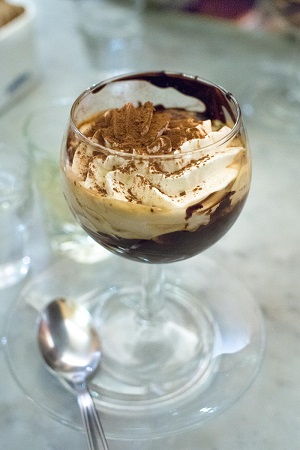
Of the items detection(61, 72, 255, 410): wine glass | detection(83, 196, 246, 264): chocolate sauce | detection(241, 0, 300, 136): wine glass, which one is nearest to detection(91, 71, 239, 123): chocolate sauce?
detection(61, 72, 255, 410): wine glass

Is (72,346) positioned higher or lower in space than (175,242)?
lower

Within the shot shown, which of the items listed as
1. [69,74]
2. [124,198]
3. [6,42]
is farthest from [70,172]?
[69,74]

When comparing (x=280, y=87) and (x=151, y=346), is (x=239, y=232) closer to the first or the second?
(x=151, y=346)

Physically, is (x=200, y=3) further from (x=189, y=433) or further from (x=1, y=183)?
(x=189, y=433)

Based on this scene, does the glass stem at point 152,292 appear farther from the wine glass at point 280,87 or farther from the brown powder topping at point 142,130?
the wine glass at point 280,87

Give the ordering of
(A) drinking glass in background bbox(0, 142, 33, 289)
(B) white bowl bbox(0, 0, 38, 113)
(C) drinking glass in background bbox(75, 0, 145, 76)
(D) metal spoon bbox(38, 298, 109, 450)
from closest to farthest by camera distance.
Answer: (D) metal spoon bbox(38, 298, 109, 450) → (A) drinking glass in background bbox(0, 142, 33, 289) → (B) white bowl bbox(0, 0, 38, 113) → (C) drinking glass in background bbox(75, 0, 145, 76)

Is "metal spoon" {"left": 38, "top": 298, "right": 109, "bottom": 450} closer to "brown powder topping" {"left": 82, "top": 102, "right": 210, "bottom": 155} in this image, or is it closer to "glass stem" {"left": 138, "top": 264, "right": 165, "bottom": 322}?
"glass stem" {"left": 138, "top": 264, "right": 165, "bottom": 322}

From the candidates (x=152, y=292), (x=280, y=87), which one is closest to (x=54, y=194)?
(x=152, y=292)
